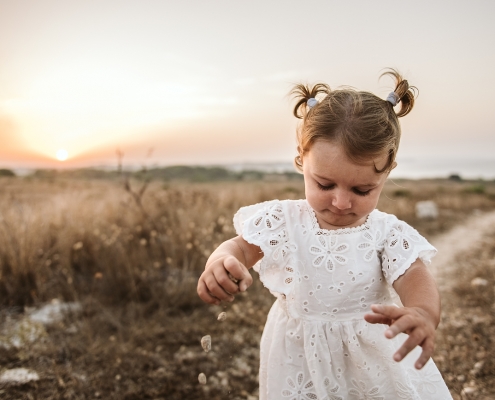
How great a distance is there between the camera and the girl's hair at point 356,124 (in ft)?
5.35

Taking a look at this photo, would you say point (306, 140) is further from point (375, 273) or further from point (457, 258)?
point (457, 258)

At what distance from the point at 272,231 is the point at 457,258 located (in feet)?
18.5

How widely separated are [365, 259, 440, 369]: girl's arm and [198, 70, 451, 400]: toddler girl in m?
0.01

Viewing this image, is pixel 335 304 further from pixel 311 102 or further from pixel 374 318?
pixel 311 102

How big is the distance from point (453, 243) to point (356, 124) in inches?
273

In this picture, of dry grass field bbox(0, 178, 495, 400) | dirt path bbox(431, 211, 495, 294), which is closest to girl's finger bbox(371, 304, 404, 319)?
dry grass field bbox(0, 178, 495, 400)

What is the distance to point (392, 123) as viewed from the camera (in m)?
1.77

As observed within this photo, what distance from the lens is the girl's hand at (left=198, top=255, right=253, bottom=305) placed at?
138cm

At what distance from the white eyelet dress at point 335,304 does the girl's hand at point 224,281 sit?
1.27ft

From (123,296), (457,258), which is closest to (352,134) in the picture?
(123,296)

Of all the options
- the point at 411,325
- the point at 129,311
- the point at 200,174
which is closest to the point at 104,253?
the point at 129,311

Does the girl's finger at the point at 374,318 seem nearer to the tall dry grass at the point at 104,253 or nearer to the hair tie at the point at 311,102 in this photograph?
the hair tie at the point at 311,102

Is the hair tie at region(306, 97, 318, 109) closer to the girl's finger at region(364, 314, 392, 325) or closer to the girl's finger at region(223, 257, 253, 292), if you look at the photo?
the girl's finger at region(223, 257, 253, 292)

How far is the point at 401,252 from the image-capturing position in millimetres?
1776
